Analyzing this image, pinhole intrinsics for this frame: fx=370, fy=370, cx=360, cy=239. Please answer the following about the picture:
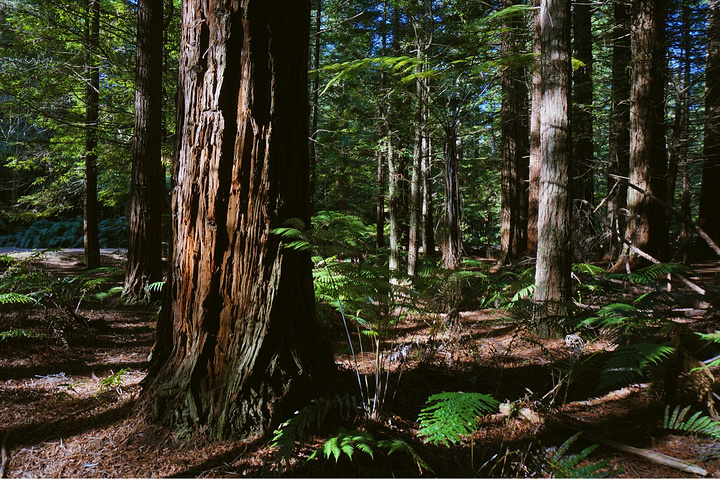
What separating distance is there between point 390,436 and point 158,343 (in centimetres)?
159

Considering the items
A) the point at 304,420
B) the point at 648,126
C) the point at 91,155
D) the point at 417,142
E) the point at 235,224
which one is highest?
the point at 91,155

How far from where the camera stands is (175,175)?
236 cm

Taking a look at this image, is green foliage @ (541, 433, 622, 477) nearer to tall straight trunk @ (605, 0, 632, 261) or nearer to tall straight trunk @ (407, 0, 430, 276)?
tall straight trunk @ (407, 0, 430, 276)

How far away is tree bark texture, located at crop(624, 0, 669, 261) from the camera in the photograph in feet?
20.6

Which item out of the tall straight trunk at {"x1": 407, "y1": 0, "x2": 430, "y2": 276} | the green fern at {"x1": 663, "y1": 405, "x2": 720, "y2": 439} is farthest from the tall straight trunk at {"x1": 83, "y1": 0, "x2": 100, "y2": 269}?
the green fern at {"x1": 663, "y1": 405, "x2": 720, "y2": 439}

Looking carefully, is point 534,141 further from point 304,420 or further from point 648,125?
point 304,420

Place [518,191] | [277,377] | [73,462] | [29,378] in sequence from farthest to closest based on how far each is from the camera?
1. [518,191]
2. [29,378]
3. [277,377]
4. [73,462]

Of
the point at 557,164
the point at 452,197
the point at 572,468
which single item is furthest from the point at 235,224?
the point at 557,164

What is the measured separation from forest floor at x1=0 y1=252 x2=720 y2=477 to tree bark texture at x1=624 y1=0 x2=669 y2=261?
317cm

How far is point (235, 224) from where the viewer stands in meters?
2.20

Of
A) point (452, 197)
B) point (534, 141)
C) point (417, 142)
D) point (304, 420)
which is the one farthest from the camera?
point (534, 141)

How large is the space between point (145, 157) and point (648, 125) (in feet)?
28.6

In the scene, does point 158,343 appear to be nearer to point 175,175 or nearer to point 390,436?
→ point 175,175

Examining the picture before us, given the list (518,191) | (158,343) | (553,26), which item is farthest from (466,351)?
(518,191)
